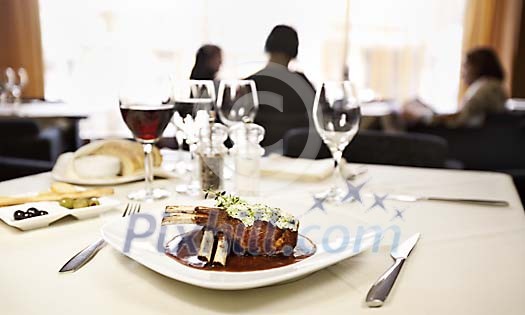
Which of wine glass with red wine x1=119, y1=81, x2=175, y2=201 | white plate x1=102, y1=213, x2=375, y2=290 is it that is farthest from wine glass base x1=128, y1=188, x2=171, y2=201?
white plate x1=102, y1=213, x2=375, y2=290

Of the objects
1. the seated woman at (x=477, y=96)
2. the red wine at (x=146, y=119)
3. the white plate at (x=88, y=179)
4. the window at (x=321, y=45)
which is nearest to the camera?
the red wine at (x=146, y=119)

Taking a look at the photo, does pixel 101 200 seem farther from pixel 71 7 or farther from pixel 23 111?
pixel 71 7

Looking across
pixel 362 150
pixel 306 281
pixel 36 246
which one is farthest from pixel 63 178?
pixel 362 150

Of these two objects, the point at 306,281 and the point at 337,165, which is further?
the point at 337,165

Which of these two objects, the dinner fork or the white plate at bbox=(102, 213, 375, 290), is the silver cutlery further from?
the dinner fork

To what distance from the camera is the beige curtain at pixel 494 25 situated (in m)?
4.80

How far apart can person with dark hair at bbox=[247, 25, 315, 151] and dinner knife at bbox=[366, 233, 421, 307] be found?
474 mm

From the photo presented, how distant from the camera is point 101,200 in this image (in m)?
0.81

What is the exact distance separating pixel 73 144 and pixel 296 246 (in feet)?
9.18

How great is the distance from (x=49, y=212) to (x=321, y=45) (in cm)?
390

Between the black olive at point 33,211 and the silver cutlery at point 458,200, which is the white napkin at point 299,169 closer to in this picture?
the silver cutlery at point 458,200

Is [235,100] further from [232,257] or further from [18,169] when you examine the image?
[18,169]

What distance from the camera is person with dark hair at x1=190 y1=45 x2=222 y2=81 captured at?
3.49ft

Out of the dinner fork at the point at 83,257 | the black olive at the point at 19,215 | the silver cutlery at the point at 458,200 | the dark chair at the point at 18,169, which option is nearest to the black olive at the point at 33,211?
the black olive at the point at 19,215
